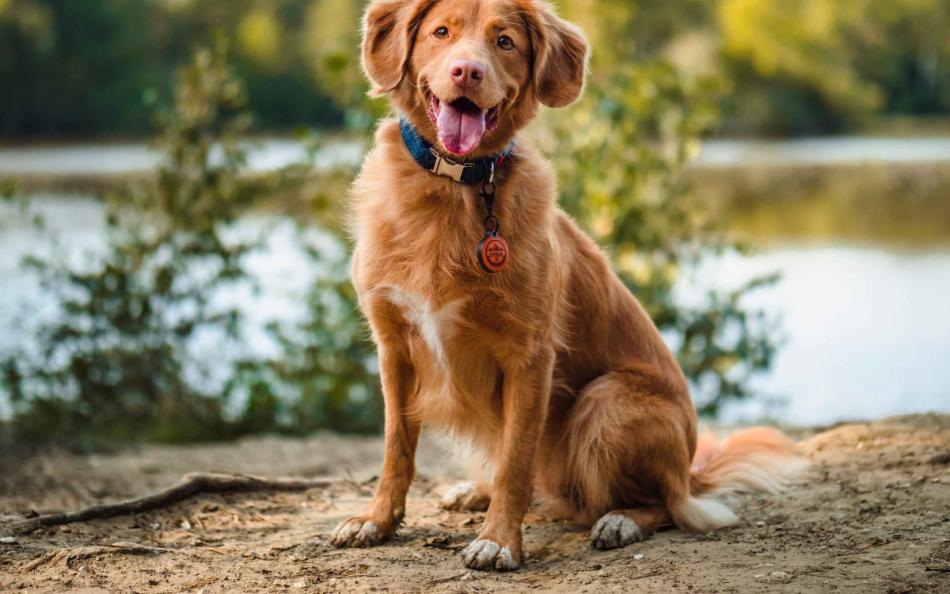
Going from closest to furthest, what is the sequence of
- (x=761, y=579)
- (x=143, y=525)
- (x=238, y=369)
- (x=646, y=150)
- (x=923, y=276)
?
(x=761, y=579)
(x=143, y=525)
(x=238, y=369)
(x=646, y=150)
(x=923, y=276)

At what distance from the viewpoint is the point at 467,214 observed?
Answer: 3598 millimetres

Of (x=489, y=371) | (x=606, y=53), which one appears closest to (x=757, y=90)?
(x=606, y=53)

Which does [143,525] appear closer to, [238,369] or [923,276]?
[238,369]

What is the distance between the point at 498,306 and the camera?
3.52 meters

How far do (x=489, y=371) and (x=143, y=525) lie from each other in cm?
153

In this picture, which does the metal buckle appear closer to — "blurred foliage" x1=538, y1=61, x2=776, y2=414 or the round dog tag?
the round dog tag

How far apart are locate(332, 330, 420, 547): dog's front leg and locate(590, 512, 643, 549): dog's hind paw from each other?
74 centimetres

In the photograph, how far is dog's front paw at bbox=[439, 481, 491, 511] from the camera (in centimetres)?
428

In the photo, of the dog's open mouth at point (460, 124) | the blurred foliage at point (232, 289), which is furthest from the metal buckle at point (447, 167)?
the blurred foliage at point (232, 289)

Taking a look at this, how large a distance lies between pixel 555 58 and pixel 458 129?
58 cm

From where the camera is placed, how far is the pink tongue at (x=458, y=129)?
344 cm

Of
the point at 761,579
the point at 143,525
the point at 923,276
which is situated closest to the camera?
the point at 761,579

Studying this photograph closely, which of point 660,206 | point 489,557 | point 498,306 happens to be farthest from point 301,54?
point 489,557

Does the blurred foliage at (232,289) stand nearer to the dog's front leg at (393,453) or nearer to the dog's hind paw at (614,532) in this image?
the dog's front leg at (393,453)
